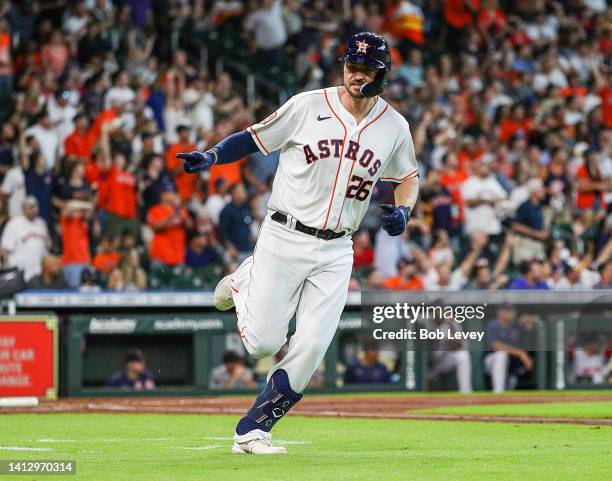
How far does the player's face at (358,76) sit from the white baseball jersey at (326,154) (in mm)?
183

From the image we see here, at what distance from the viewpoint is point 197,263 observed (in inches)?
641

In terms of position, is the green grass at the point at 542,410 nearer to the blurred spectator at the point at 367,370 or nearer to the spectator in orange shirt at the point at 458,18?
the blurred spectator at the point at 367,370

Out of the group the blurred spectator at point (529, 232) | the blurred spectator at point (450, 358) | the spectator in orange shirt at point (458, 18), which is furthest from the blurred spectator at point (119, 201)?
the spectator in orange shirt at point (458, 18)

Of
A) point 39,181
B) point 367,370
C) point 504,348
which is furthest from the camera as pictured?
point 504,348

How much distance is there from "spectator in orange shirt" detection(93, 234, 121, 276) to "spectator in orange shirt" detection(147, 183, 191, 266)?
47cm

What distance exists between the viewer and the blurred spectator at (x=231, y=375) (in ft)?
51.5

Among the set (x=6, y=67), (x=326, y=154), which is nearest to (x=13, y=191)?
(x=6, y=67)

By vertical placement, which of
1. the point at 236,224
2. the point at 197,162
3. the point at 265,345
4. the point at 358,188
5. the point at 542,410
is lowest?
the point at 542,410

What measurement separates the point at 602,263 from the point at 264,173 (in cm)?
467

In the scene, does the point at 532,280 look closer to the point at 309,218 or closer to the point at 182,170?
the point at 182,170

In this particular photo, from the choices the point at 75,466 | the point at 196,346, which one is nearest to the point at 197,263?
the point at 196,346

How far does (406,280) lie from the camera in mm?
16328

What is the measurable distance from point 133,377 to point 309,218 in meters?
8.17

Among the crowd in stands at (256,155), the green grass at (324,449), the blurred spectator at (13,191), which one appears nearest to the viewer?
the green grass at (324,449)
